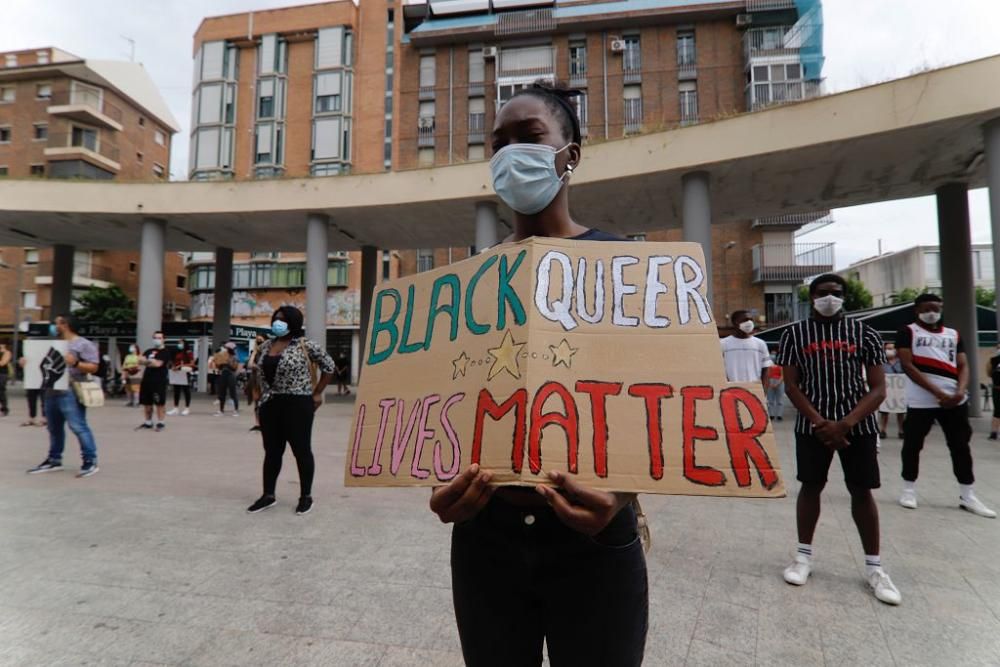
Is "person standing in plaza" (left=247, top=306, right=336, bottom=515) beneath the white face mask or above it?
beneath

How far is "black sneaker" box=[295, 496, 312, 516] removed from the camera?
4.82m

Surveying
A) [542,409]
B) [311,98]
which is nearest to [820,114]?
[542,409]

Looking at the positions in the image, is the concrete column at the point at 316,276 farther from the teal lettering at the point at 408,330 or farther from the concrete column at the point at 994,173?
the concrete column at the point at 994,173

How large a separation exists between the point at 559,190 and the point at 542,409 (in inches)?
25.0

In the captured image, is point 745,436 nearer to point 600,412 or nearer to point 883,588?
point 600,412

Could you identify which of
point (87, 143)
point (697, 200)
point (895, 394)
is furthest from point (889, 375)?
point (87, 143)

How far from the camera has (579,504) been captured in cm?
114

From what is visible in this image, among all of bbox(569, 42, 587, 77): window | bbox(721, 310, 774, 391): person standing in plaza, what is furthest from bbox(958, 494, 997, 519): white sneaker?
bbox(569, 42, 587, 77): window

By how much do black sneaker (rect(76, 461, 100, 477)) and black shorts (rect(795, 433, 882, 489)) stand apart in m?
7.26

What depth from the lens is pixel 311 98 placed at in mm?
38344

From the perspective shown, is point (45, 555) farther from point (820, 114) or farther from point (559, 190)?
point (820, 114)

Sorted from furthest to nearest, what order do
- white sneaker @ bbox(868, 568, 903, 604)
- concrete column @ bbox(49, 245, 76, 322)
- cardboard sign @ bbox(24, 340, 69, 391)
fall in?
concrete column @ bbox(49, 245, 76, 322) → cardboard sign @ bbox(24, 340, 69, 391) → white sneaker @ bbox(868, 568, 903, 604)

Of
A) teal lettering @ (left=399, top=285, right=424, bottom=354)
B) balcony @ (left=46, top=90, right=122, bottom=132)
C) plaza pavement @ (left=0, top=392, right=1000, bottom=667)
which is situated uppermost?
balcony @ (left=46, top=90, right=122, bottom=132)

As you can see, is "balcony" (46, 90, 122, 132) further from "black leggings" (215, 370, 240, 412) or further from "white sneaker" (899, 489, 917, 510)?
"white sneaker" (899, 489, 917, 510)
